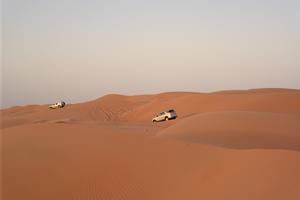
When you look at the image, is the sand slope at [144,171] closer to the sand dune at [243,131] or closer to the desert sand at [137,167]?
the desert sand at [137,167]

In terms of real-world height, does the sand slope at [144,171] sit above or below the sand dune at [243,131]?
below

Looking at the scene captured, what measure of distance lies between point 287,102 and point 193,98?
1198 cm

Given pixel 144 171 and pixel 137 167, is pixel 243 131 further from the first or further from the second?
pixel 144 171

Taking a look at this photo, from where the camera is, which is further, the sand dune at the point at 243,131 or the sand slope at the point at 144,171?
the sand dune at the point at 243,131

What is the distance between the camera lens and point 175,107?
36812mm

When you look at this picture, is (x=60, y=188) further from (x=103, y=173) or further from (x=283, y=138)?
(x=283, y=138)

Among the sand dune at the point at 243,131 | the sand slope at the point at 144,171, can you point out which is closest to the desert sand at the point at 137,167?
the sand slope at the point at 144,171

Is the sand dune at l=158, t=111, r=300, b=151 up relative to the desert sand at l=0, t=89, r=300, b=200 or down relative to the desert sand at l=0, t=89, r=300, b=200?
up

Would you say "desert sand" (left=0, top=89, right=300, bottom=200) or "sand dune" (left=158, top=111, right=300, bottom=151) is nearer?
"desert sand" (left=0, top=89, right=300, bottom=200)

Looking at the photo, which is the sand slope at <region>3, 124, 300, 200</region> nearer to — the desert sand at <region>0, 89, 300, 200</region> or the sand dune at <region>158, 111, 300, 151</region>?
the desert sand at <region>0, 89, 300, 200</region>

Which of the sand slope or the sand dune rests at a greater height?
the sand dune

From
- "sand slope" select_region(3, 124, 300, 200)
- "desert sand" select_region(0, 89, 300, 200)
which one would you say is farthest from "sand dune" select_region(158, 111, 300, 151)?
"sand slope" select_region(3, 124, 300, 200)

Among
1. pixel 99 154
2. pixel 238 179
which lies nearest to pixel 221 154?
pixel 238 179

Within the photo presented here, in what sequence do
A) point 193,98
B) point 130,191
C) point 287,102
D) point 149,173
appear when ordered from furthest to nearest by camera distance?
point 193,98 < point 287,102 < point 149,173 < point 130,191
